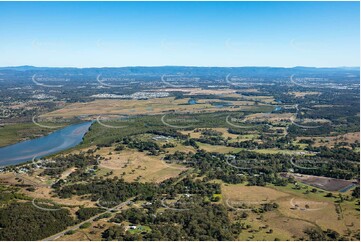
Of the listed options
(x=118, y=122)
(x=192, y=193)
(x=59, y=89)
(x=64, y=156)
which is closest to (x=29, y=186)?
(x=64, y=156)

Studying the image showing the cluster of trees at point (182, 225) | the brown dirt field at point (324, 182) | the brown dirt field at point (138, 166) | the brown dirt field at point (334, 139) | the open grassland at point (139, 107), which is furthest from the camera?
the open grassland at point (139, 107)

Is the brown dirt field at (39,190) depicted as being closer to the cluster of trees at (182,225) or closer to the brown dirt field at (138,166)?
the cluster of trees at (182,225)

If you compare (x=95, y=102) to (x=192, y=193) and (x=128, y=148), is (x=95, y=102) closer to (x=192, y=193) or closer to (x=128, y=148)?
(x=128, y=148)

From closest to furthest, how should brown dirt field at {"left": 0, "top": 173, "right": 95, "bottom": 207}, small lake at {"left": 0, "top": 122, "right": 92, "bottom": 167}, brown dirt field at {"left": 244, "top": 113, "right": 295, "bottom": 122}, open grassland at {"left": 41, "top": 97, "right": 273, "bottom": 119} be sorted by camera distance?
brown dirt field at {"left": 0, "top": 173, "right": 95, "bottom": 207} → small lake at {"left": 0, "top": 122, "right": 92, "bottom": 167} → brown dirt field at {"left": 244, "top": 113, "right": 295, "bottom": 122} → open grassland at {"left": 41, "top": 97, "right": 273, "bottom": 119}

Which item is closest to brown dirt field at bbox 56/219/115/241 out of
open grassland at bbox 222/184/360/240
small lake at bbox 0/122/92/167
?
open grassland at bbox 222/184/360/240

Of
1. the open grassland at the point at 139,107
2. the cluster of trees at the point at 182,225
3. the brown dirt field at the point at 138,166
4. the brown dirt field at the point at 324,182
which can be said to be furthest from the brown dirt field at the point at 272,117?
the cluster of trees at the point at 182,225

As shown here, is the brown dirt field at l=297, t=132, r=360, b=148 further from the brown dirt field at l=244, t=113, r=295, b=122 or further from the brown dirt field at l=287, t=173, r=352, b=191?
the brown dirt field at l=244, t=113, r=295, b=122

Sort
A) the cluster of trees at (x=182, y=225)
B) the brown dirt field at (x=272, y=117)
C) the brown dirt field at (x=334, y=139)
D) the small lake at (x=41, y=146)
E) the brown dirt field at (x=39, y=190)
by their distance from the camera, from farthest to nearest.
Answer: the brown dirt field at (x=272, y=117) < the brown dirt field at (x=334, y=139) < the small lake at (x=41, y=146) < the brown dirt field at (x=39, y=190) < the cluster of trees at (x=182, y=225)

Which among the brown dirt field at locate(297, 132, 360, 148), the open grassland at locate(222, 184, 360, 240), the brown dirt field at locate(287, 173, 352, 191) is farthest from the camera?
the brown dirt field at locate(297, 132, 360, 148)
